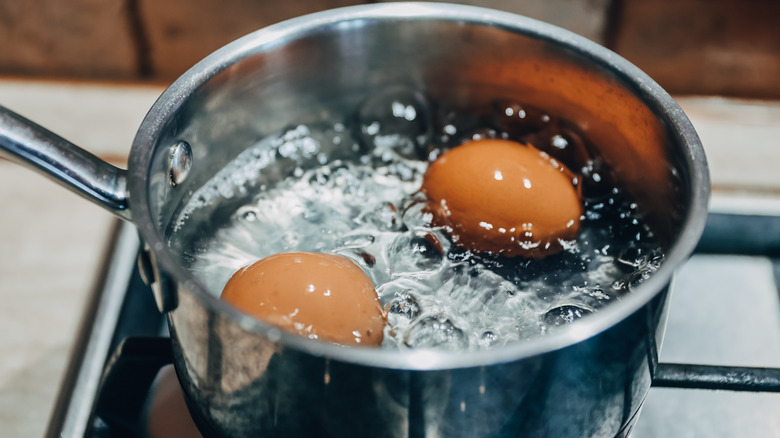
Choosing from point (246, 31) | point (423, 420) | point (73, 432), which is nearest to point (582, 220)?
point (423, 420)

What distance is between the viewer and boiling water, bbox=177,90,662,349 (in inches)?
20.4

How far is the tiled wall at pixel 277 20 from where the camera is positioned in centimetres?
90

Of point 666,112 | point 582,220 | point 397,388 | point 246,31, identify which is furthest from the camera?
point 246,31

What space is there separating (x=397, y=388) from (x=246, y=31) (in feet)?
2.30

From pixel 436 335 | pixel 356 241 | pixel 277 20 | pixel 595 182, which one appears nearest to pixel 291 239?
pixel 356 241

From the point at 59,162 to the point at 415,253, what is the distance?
0.84 ft

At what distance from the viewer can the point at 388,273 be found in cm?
55

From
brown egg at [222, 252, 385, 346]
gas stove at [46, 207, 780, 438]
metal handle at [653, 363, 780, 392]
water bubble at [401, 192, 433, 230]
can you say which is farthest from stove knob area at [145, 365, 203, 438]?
metal handle at [653, 363, 780, 392]

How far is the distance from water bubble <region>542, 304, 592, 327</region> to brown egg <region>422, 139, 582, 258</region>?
61 mm

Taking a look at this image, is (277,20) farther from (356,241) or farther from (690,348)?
(690,348)

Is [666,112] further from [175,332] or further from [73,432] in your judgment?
[73,432]

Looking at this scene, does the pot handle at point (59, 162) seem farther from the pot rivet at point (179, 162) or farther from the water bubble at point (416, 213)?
the water bubble at point (416, 213)

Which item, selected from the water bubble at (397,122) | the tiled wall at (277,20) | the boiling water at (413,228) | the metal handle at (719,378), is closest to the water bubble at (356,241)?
the boiling water at (413,228)

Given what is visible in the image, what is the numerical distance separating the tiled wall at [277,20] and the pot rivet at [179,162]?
0.42 metres
